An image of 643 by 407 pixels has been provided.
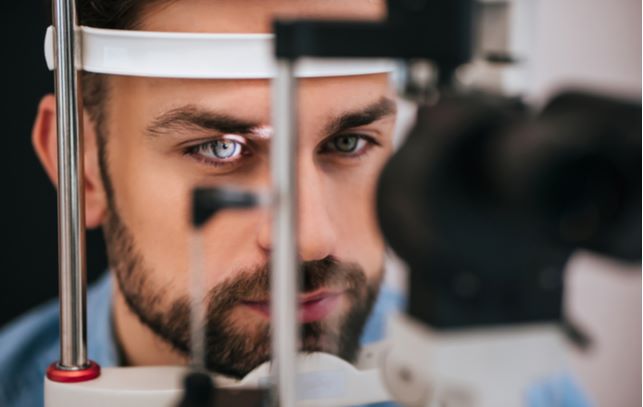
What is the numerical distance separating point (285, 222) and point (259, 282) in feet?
1.51

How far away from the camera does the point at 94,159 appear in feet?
4.17

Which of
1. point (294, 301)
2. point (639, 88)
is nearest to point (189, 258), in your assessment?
point (294, 301)

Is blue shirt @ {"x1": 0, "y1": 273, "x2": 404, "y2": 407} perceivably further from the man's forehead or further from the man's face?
the man's forehead

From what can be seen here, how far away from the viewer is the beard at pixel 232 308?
3.85 ft

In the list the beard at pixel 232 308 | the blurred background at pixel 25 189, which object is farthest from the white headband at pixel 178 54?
the blurred background at pixel 25 189

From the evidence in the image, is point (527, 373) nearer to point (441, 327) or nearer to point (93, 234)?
point (441, 327)

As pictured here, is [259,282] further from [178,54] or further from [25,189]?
[25,189]

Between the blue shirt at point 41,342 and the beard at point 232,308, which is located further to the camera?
the blue shirt at point 41,342

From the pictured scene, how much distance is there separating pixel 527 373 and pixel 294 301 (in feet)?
0.62

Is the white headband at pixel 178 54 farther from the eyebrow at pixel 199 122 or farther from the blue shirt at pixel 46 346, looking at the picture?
the blue shirt at pixel 46 346

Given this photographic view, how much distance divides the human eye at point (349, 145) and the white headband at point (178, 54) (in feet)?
0.40

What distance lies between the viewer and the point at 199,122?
112 centimetres

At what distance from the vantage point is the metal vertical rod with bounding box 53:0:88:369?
1005 mm

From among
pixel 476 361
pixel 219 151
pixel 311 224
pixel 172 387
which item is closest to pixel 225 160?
pixel 219 151
